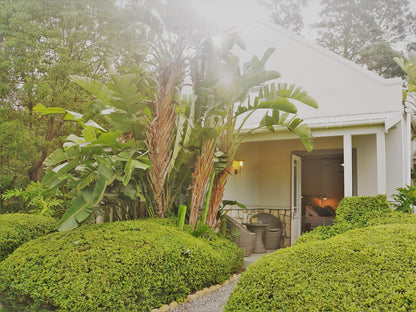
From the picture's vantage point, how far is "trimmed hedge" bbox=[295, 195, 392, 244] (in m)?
5.68

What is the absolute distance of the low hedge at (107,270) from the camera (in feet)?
14.6

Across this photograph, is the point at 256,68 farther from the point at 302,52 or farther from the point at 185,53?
the point at 302,52

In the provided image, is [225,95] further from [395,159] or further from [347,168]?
[395,159]

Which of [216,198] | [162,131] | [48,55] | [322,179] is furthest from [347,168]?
[48,55]

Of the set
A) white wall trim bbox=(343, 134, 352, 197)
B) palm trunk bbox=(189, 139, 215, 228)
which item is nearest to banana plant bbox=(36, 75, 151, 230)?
palm trunk bbox=(189, 139, 215, 228)

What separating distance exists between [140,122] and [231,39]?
2466 millimetres

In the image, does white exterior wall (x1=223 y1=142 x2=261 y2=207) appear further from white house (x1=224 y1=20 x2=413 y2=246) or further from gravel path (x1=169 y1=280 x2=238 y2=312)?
gravel path (x1=169 y1=280 x2=238 y2=312)

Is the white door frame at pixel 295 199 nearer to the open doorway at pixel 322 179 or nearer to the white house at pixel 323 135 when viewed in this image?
the white house at pixel 323 135

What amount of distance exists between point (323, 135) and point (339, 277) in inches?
193

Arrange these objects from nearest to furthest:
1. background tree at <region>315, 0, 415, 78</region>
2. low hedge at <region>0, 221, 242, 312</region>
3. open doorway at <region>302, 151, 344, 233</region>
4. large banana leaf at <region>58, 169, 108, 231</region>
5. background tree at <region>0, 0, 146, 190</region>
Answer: low hedge at <region>0, 221, 242, 312</region>
large banana leaf at <region>58, 169, 108, 231</region>
background tree at <region>0, 0, 146, 190</region>
open doorway at <region>302, 151, 344, 233</region>
background tree at <region>315, 0, 415, 78</region>

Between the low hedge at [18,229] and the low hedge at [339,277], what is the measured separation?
5.00 meters

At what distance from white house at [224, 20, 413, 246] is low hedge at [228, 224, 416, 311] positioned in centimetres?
367

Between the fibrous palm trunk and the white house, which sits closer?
the fibrous palm trunk

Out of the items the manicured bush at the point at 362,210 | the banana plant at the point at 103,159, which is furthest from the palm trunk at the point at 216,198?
the manicured bush at the point at 362,210
